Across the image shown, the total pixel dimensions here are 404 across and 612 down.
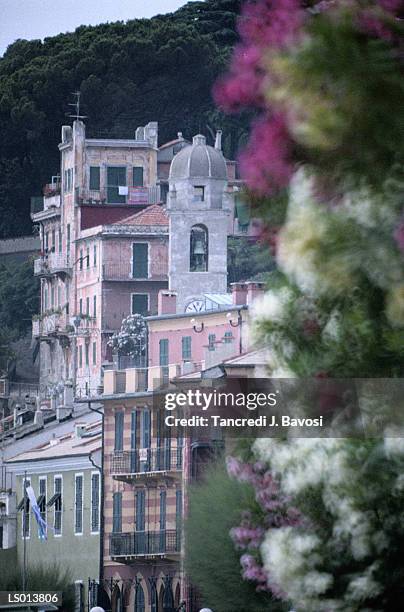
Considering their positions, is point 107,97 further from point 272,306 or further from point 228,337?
point 272,306

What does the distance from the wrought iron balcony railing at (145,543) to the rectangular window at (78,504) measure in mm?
1550

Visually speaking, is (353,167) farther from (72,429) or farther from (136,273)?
(136,273)

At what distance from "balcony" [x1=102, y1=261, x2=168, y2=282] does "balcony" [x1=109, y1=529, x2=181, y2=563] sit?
122ft

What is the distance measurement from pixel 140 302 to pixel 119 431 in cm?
3694

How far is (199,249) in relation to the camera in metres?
88.6

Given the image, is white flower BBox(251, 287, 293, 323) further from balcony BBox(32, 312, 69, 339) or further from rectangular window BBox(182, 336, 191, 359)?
balcony BBox(32, 312, 69, 339)

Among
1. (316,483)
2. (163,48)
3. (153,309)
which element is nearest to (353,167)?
(316,483)

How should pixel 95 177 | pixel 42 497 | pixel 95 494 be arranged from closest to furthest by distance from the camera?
pixel 95 494 → pixel 42 497 → pixel 95 177

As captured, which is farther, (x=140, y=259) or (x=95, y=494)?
(x=140, y=259)

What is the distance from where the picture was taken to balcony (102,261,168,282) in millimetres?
93375

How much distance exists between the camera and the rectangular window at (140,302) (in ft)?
306

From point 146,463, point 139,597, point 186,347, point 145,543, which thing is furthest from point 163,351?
point 139,597

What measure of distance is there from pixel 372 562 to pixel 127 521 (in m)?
45.7

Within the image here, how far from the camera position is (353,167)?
11008 millimetres
